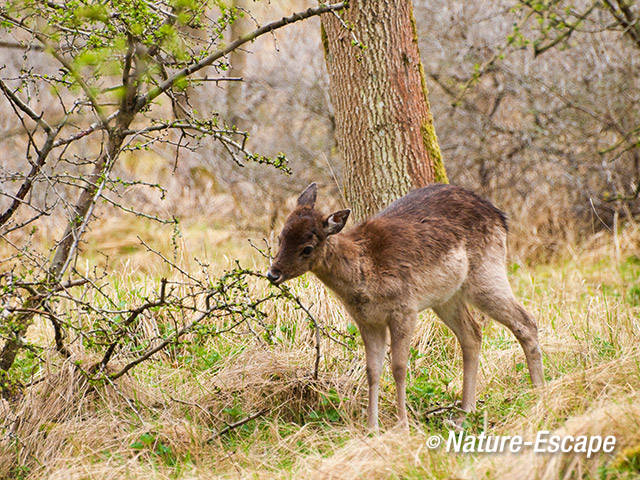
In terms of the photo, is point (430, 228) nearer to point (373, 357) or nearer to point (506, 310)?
point (506, 310)

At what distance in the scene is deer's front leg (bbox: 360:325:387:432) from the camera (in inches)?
212

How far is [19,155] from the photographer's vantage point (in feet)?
44.6

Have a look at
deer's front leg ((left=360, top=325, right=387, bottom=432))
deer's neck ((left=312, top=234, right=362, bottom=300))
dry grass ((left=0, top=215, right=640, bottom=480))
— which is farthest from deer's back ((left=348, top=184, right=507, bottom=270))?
dry grass ((left=0, top=215, right=640, bottom=480))

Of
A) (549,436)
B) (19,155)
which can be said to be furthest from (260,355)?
(19,155)

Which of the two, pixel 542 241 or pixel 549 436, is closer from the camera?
pixel 549 436

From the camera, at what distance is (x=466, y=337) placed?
19.6ft

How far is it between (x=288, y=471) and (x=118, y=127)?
2366 mm

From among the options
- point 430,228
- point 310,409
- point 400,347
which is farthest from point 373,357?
point 430,228

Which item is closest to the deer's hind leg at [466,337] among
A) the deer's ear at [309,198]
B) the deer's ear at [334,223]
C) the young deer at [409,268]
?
the young deer at [409,268]

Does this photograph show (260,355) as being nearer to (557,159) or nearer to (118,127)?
(118,127)

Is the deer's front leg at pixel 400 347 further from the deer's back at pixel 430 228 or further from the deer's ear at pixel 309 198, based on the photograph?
the deer's ear at pixel 309 198

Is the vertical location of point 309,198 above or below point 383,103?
below

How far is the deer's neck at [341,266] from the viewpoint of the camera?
17.5 ft

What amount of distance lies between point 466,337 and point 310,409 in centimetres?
132
